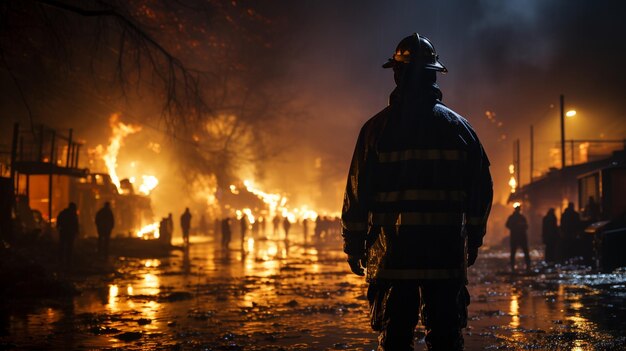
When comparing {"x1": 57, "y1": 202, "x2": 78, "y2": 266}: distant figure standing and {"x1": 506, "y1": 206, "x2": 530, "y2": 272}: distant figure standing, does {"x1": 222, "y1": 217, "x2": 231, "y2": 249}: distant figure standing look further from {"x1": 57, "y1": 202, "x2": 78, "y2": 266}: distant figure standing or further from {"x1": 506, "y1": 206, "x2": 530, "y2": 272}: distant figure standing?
{"x1": 506, "y1": 206, "x2": 530, "y2": 272}: distant figure standing

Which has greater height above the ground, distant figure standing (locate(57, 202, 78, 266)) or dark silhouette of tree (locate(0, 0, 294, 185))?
dark silhouette of tree (locate(0, 0, 294, 185))

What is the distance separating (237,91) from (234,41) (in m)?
5.84

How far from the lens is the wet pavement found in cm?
666

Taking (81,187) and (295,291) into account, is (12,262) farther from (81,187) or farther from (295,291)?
(81,187)

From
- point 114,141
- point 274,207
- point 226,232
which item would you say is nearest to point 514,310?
point 226,232

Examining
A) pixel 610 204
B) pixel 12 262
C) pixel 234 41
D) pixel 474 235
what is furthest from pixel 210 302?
pixel 234 41

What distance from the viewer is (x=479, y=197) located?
419 cm

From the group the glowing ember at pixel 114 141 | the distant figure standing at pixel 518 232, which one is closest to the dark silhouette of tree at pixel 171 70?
the glowing ember at pixel 114 141

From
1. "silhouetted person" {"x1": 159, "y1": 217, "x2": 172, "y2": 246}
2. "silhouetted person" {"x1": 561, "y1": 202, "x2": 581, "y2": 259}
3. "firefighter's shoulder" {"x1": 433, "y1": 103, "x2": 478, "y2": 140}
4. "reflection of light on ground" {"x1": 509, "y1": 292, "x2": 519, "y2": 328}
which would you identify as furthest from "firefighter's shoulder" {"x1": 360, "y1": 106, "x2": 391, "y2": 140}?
"silhouetted person" {"x1": 159, "y1": 217, "x2": 172, "y2": 246}

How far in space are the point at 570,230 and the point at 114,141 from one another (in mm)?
29402

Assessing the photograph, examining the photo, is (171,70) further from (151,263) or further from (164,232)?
(164,232)

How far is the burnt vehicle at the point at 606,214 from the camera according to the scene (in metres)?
15.7

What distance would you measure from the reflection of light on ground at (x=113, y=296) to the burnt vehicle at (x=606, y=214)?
36.6 feet

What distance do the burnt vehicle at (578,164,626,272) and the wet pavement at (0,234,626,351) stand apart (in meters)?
0.69
